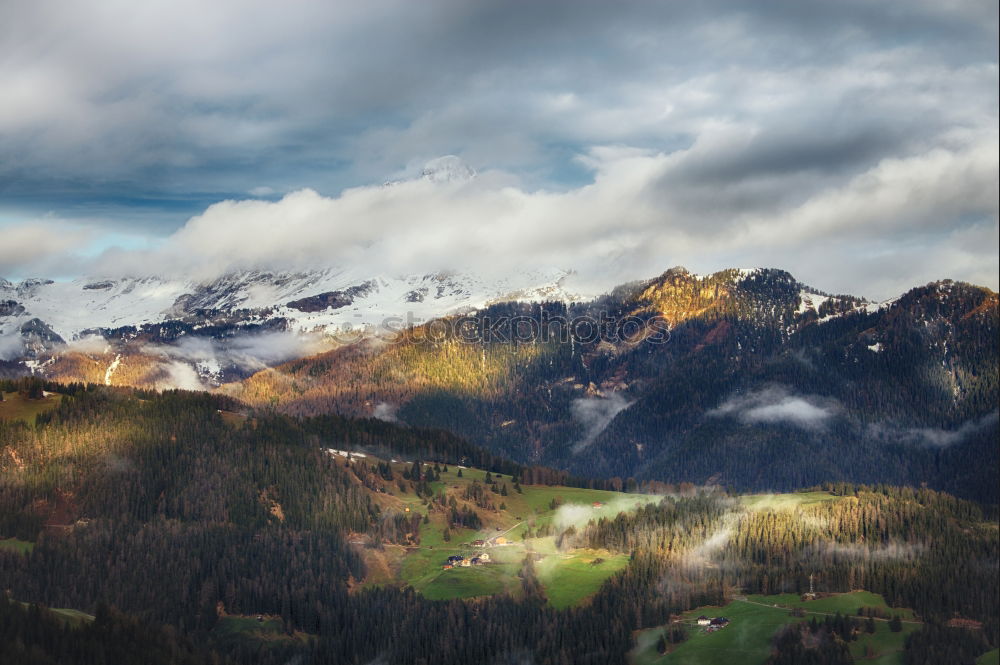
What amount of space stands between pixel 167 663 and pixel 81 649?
16412 mm

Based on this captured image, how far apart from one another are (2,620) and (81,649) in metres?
14.1

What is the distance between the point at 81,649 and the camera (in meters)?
190

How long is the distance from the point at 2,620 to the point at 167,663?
30001mm

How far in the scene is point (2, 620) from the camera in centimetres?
18588

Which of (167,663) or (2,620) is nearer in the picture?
(2,620)

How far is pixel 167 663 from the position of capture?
653 feet

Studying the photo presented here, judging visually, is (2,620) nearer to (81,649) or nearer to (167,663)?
(81,649)

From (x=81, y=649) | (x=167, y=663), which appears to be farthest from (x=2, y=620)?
(x=167, y=663)
